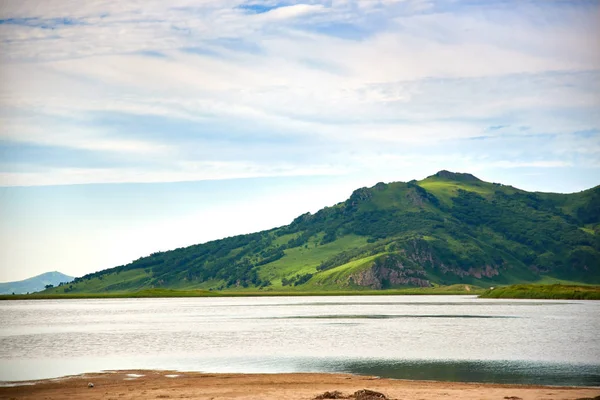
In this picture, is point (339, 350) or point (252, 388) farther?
point (339, 350)

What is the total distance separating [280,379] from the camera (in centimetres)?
5378

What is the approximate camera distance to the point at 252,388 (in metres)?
49.3

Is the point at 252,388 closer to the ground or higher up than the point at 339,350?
higher up

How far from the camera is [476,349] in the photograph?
75.6m

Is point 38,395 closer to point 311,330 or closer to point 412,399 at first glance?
point 412,399

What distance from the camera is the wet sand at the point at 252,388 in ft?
147

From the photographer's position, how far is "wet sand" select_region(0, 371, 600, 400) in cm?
4488

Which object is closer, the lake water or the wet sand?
the wet sand

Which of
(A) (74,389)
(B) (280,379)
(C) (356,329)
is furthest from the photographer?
(C) (356,329)

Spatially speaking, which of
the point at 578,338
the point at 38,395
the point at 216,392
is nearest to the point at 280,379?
the point at 216,392

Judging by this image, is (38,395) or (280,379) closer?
(38,395)

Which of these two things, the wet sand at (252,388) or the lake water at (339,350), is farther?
the lake water at (339,350)

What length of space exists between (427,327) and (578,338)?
1115 inches

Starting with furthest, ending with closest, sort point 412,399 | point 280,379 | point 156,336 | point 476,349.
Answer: point 156,336 < point 476,349 < point 280,379 < point 412,399
